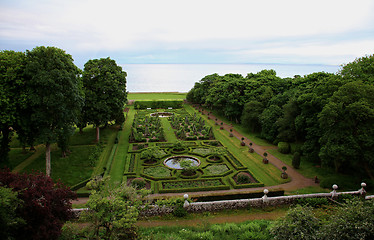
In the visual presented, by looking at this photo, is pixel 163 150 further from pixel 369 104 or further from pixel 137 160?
pixel 369 104

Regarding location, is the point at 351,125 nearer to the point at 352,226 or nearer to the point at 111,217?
the point at 352,226

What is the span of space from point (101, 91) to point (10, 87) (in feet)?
44.0

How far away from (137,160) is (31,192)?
18164 mm

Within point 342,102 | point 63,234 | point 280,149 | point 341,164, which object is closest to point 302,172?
point 341,164

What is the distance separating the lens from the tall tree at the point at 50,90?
21.3 metres

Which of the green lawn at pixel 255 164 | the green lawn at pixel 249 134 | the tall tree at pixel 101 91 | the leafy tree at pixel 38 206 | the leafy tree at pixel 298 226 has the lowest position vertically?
the green lawn at pixel 255 164

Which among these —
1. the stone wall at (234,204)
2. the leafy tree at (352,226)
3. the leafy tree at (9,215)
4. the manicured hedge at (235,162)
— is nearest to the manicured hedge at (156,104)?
the manicured hedge at (235,162)

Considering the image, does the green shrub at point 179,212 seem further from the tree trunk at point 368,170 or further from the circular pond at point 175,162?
the tree trunk at point 368,170

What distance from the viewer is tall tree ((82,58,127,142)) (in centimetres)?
3294

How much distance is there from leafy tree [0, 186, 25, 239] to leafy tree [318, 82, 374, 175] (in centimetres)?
2312

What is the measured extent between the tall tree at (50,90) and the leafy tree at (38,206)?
10.3 m

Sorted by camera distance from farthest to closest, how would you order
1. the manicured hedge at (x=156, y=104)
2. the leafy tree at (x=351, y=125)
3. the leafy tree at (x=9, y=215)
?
1. the manicured hedge at (x=156, y=104)
2. the leafy tree at (x=351, y=125)
3. the leafy tree at (x=9, y=215)

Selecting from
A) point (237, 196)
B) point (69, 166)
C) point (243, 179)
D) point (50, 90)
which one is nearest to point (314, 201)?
point (237, 196)

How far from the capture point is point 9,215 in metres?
9.99
